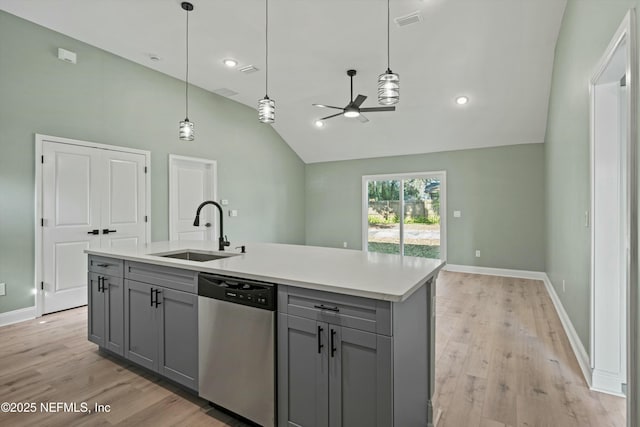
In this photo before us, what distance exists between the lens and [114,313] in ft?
8.36

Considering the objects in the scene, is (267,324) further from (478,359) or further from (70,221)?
(70,221)

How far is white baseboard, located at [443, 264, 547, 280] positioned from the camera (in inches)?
229

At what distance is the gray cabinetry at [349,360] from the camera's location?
1.39 m

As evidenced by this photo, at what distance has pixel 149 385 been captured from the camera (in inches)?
89.9

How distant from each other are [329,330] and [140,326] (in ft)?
5.20

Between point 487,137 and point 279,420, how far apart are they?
19.5 feet

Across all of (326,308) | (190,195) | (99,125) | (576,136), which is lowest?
(326,308)

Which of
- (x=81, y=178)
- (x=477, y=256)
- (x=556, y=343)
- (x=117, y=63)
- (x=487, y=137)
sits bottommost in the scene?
(x=556, y=343)

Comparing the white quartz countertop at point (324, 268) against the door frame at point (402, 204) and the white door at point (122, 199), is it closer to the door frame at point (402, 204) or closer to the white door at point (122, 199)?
the white door at point (122, 199)

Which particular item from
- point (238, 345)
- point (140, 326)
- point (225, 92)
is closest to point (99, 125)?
point (225, 92)

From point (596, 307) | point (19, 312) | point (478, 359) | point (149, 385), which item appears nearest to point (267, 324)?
point (149, 385)

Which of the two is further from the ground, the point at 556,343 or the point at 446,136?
the point at 446,136

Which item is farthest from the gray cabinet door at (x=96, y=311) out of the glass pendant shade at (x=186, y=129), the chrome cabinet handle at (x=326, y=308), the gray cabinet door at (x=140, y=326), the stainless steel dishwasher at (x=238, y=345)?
the chrome cabinet handle at (x=326, y=308)

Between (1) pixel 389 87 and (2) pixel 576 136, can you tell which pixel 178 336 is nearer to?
(1) pixel 389 87
